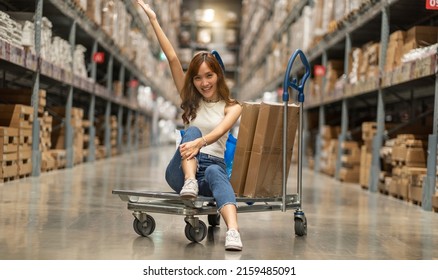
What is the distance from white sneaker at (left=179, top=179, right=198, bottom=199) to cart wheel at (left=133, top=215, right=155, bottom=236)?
0.52 meters

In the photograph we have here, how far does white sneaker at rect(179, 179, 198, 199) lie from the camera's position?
375 cm

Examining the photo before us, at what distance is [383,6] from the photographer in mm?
8539

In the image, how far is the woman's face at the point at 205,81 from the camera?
4.11m

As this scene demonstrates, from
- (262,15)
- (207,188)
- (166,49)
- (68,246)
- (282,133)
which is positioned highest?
(262,15)

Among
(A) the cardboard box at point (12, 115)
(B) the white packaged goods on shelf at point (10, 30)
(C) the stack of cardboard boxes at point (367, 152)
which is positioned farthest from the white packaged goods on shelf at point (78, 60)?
(C) the stack of cardboard boxes at point (367, 152)

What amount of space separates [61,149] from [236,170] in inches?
293

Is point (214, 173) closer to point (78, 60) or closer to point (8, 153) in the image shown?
point (8, 153)

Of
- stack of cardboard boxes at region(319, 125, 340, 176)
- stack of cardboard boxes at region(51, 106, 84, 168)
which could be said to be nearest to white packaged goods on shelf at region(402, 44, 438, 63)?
stack of cardboard boxes at region(319, 125, 340, 176)

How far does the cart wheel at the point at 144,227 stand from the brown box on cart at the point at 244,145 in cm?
61

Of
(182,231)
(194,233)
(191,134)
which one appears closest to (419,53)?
(182,231)

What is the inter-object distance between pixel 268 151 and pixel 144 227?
0.94 meters

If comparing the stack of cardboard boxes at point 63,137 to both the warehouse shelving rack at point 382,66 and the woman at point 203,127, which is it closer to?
the warehouse shelving rack at point 382,66

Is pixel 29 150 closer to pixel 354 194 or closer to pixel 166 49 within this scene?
pixel 354 194
